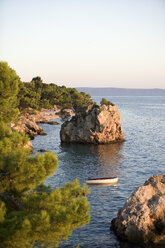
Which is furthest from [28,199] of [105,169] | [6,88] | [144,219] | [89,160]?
[89,160]

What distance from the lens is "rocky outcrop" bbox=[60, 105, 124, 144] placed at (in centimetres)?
7244

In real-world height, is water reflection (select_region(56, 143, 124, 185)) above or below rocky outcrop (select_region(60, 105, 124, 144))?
below

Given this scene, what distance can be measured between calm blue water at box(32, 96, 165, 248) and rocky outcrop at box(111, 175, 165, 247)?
71.3 inches

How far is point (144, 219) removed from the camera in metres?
26.1

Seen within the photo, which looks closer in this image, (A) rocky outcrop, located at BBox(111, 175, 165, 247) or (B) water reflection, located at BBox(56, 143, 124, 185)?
(A) rocky outcrop, located at BBox(111, 175, 165, 247)

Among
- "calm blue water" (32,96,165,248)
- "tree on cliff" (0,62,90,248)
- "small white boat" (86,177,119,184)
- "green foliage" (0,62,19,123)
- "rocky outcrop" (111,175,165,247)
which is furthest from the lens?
"small white boat" (86,177,119,184)

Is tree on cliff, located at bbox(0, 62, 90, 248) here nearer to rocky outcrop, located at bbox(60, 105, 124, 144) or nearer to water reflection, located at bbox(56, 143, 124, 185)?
water reflection, located at bbox(56, 143, 124, 185)

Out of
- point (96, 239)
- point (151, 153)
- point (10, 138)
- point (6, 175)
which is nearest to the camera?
point (6, 175)

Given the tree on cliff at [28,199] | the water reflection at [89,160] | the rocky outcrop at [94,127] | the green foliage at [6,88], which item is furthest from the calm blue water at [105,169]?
the green foliage at [6,88]

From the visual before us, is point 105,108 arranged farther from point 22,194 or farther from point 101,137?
point 22,194

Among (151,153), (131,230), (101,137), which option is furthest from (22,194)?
(101,137)

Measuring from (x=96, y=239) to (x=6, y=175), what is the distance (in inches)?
631

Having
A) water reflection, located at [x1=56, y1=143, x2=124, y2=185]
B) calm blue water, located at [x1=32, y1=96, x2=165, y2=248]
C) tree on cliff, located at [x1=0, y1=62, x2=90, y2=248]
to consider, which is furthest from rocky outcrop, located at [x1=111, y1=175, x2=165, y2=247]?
water reflection, located at [x1=56, y1=143, x2=124, y2=185]

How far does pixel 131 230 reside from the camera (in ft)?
86.5
